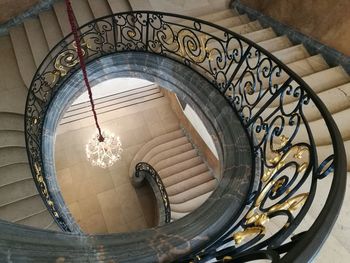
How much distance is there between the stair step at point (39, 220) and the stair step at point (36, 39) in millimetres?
2901

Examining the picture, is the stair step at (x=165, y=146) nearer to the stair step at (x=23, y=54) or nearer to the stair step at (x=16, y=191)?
the stair step at (x=23, y=54)

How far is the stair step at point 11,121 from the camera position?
17.6 ft

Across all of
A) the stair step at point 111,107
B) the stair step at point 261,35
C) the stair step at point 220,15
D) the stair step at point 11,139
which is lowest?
the stair step at point 11,139

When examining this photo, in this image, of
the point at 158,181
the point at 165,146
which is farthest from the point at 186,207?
the point at 165,146

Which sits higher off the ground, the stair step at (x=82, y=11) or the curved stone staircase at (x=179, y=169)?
the stair step at (x=82, y=11)

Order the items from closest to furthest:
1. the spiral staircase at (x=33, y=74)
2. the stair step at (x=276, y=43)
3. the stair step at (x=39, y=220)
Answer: the spiral staircase at (x=33, y=74) < the stair step at (x=39, y=220) < the stair step at (x=276, y=43)

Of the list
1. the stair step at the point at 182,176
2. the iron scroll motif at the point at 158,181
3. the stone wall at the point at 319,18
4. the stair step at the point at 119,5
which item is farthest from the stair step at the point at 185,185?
the stair step at the point at 119,5

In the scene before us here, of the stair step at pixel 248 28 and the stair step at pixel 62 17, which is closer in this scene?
the stair step at pixel 248 28

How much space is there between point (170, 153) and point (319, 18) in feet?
17.1

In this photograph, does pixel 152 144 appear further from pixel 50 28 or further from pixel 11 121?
pixel 11 121

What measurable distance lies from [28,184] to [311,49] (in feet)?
17.5

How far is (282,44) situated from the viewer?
563cm

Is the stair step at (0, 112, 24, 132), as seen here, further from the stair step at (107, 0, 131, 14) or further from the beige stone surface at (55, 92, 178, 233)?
the beige stone surface at (55, 92, 178, 233)

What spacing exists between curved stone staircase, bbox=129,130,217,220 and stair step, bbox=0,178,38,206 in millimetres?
3498
